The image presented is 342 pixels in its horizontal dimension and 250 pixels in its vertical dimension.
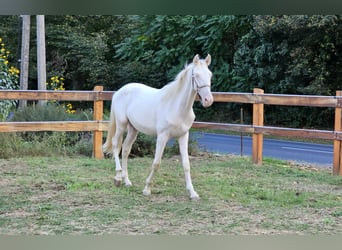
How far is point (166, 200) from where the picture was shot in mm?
4523

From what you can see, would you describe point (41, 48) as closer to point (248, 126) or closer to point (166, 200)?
point (248, 126)

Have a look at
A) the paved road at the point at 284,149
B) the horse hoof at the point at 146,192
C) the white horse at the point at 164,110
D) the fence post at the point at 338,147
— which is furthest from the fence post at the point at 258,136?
the horse hoof at the point at 146,192

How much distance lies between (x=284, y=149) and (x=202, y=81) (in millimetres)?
7726

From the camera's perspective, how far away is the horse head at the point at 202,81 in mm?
4208

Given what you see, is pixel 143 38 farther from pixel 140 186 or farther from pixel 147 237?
pixel 147 237

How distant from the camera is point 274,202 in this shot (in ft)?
14.6

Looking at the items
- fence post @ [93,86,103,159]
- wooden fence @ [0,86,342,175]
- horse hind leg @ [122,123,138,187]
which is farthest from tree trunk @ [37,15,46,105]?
horse hind leg @ [122,123,138,187]

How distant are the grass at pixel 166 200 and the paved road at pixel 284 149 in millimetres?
2483

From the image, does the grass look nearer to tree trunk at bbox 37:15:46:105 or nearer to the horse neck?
the horse neck

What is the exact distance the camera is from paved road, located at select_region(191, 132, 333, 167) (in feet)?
31.4

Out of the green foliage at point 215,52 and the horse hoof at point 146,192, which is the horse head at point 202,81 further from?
the green foliage at point 215,52

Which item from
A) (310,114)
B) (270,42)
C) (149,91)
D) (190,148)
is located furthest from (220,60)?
(149,91)

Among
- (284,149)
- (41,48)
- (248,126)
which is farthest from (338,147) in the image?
(41,48)

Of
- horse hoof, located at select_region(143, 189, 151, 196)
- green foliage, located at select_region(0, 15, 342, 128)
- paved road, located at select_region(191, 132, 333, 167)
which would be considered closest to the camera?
horse hoof, located at select_region(143, 189, 151, 196)
